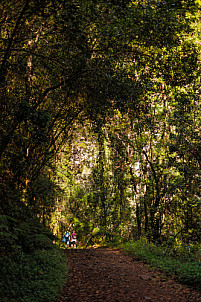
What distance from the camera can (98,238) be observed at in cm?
1509

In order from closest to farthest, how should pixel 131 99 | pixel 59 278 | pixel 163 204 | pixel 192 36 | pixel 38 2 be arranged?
pixel 38 2, pixel 59 278, pixel 131 99, pixel 192 36, pixel 163 204

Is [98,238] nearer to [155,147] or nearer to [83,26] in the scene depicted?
[155,147]

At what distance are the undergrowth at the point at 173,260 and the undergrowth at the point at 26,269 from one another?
2594mm

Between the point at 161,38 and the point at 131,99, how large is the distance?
5.09 ft

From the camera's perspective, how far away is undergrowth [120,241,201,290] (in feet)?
19.6

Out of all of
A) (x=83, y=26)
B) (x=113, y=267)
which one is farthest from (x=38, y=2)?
(x=113, y=267)

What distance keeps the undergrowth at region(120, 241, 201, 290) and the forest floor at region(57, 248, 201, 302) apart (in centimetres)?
26

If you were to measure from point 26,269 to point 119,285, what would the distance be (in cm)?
181

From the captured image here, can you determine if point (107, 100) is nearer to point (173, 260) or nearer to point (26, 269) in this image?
point (26, 269)

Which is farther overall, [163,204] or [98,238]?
[98,238]

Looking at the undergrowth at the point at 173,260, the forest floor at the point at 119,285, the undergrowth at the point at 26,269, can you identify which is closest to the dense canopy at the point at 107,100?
the undergrowth at the point at 26,269

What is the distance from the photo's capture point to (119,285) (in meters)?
5.46

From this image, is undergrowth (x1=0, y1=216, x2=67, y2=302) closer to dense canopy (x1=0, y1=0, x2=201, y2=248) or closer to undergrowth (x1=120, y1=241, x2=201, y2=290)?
dense canopy (x1=0, y1=0, x2=201, y2=248)

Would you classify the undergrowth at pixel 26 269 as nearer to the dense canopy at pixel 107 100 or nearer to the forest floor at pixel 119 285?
the forest floor at pixel 119 285
